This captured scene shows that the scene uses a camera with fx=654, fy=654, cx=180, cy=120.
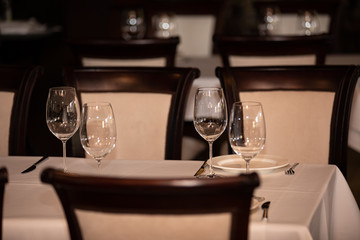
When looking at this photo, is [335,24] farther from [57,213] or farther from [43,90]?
[57,213]

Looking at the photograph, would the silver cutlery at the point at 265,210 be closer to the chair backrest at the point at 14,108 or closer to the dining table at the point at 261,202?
the dining table at the point at 261,202

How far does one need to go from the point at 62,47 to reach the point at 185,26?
2127 millimetres

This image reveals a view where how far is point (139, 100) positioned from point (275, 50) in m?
1.04

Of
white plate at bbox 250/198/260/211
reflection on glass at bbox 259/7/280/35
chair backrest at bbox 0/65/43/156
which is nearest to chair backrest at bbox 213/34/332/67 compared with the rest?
chair backrest at bbox 0/65/43/156

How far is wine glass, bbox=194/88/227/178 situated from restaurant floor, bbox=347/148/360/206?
1.79 meters

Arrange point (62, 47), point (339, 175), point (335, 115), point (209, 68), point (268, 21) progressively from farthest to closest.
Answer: point (62, 47)
point (268, 21)
point (209, 68)
point (335, 115)
point (339, 175)

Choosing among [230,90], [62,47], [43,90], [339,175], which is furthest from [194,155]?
[62,47]

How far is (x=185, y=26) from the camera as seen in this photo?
16.3ft

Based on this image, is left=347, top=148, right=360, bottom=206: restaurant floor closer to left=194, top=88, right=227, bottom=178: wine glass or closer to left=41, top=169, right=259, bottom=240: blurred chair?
left=194, top=88, right=227, bottom=178: wine glass

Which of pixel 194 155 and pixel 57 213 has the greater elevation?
pixel 57 213

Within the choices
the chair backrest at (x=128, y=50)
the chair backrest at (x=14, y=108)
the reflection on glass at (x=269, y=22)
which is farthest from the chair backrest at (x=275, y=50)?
the reflection on glass at (x=269, y=22)

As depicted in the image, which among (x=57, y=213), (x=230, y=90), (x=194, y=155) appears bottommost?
(x=194, y=155)

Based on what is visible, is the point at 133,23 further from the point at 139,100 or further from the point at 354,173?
the point at 139,100

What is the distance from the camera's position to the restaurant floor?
11.3 ft
